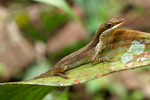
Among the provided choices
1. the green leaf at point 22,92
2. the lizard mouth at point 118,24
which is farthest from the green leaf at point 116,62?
the lizard mouth at point 118,24

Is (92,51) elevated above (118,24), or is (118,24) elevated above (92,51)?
(118,24)

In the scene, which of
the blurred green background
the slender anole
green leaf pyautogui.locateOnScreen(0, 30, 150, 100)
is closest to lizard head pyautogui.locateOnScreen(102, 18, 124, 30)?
the slender anole

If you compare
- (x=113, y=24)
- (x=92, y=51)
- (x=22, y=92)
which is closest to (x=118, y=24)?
(x=113, y=24)

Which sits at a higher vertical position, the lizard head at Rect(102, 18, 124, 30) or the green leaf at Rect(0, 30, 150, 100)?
the lizard head at Rect(102, 18, 124, 30)

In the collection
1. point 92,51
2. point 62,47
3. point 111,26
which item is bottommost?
point 62,47

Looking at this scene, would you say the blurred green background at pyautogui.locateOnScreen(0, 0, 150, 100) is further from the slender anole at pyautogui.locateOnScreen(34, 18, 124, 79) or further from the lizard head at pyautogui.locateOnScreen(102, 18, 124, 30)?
the lizard head at pyautogui.locateOnScreen(102, 18, 124, 30)

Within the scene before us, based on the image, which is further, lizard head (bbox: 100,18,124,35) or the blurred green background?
the blurred green background

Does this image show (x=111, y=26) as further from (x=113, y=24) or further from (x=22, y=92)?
(x=22, y=92)

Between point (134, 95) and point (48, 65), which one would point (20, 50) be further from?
point (134, 95)
